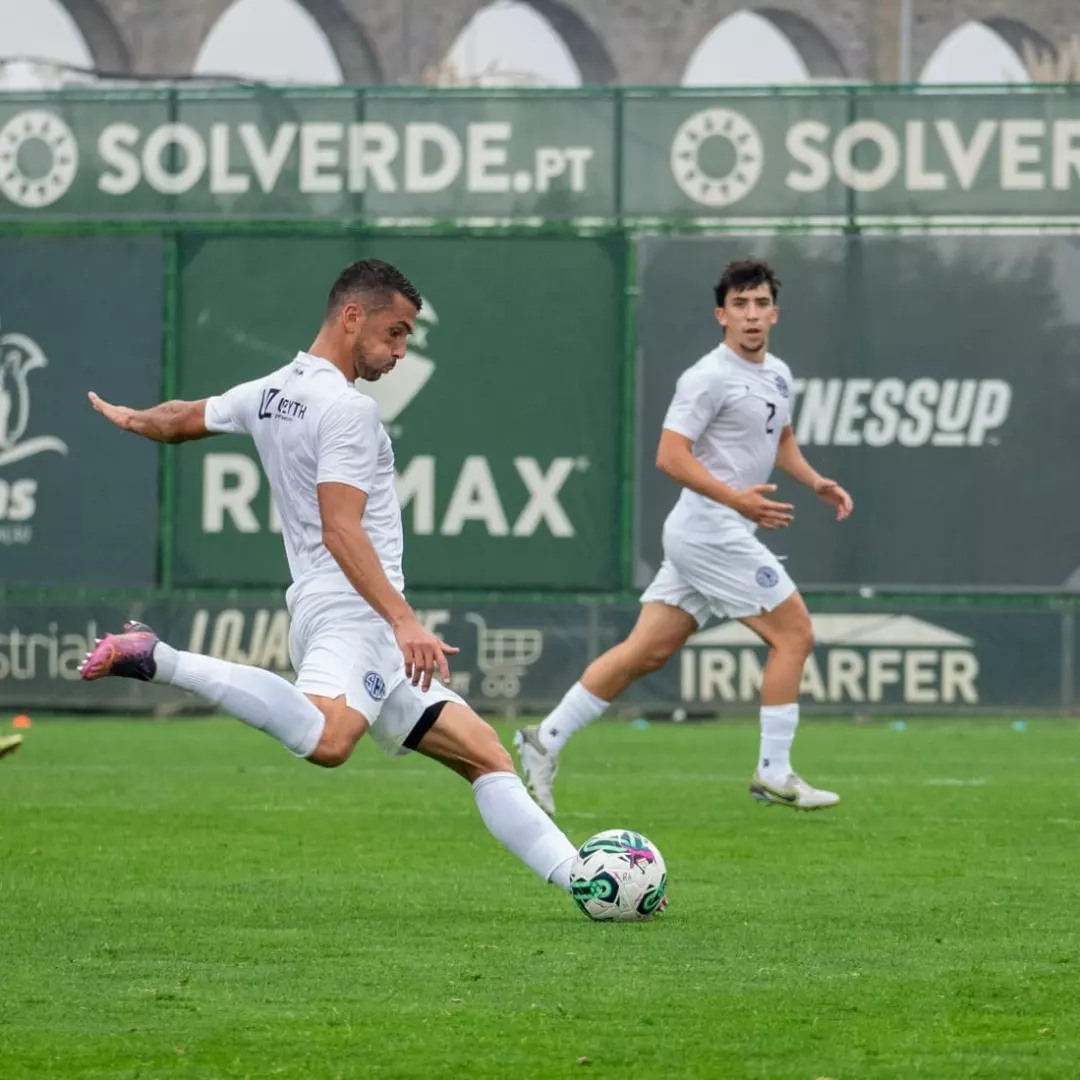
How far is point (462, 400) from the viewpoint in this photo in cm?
1827

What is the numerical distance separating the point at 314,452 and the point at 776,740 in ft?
13.3

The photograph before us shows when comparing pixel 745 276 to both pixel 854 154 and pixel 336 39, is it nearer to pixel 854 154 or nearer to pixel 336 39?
pixel 854 154

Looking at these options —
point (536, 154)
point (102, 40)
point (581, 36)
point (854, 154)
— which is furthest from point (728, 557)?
point (581, 36)

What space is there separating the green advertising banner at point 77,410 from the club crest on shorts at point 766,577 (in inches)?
300

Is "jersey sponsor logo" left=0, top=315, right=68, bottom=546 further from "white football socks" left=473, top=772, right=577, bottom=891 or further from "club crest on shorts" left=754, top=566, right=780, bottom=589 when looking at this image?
"white football socks" left=473, top=772, right=577, bottom=891

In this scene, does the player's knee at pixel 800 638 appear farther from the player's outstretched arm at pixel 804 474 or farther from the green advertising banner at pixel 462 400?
the green advertising banner at pixel 462 400

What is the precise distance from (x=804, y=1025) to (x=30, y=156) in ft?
45.0

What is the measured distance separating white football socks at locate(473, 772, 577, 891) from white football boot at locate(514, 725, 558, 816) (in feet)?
11.0

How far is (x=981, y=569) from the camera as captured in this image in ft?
58.4

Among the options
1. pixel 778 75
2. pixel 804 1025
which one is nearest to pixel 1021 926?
pixel 804 1025

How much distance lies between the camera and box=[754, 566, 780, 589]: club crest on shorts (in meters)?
11.7

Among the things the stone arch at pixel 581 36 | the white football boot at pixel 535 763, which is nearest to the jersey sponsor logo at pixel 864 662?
the white football boot at pixel 535 763

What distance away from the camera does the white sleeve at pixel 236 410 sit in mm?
8117

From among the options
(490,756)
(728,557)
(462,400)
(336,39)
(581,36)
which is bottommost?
(490,756)
